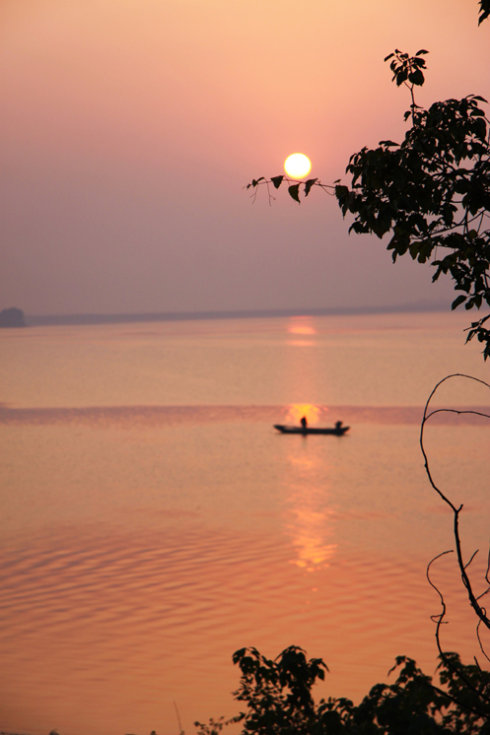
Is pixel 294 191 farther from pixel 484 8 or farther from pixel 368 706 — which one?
pixel 368 706

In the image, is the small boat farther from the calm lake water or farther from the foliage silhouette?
the foliage silhouette

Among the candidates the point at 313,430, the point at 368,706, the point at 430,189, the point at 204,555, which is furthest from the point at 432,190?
the point at 313,430

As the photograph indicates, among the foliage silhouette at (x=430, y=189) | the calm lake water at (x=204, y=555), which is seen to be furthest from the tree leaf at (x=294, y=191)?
the calm lake water at (x=204, y=555)

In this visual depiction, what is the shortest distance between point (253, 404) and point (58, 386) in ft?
91.0

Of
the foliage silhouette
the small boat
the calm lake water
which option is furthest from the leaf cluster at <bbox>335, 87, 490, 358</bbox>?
the small boat

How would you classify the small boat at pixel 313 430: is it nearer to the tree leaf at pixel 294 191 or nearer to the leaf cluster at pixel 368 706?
the leaf cluster at pixel 368 706

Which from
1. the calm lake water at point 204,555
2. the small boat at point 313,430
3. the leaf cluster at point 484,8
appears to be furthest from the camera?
the small boat at point 313,430

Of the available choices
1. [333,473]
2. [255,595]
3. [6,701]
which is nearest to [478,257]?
[6,701]

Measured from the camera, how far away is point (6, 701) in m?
14.6

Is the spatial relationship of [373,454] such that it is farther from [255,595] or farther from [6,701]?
[6,701]

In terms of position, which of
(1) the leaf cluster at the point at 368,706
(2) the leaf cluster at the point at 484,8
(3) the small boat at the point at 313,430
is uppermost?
(2) the leaf cluster at the point at 484,8

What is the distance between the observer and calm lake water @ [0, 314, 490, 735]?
15.6 metres

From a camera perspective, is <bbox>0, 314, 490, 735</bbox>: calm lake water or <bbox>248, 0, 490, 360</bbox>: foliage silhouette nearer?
<bbox>248, 0, 490, 360</bbox>: foliage silhouette

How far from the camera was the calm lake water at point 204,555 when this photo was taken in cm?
1564
